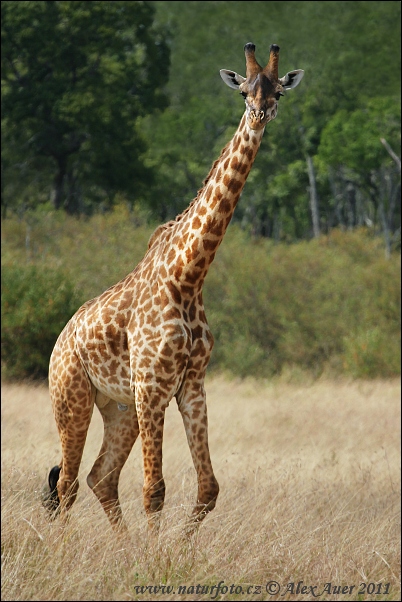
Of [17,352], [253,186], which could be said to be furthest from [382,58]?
[17,352]

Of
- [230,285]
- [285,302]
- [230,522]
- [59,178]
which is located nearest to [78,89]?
[59,178]

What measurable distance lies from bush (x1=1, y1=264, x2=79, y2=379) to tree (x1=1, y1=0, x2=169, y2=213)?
18834mm

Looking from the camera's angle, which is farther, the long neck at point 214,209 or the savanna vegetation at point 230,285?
the savanna vegetation at point 230,285

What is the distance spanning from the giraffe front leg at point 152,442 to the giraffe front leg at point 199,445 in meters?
0.16

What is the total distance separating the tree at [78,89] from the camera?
1462 inches

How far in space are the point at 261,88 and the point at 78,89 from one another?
109ft

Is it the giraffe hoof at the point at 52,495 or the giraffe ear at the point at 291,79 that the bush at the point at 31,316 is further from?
the giraffe ear at the point at 291,79

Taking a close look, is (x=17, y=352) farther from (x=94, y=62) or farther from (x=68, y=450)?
(x=94, y=62)

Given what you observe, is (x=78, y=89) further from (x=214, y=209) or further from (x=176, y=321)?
(x=176, y=321)

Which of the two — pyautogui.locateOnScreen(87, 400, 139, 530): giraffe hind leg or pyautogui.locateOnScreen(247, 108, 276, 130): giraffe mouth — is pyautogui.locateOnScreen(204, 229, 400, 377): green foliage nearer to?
pyautogui.locateOnScreen(87, 400, 139, 530): giraffe hind leg

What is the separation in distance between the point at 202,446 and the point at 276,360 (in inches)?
698

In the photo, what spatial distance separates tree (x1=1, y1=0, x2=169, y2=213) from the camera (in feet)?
122

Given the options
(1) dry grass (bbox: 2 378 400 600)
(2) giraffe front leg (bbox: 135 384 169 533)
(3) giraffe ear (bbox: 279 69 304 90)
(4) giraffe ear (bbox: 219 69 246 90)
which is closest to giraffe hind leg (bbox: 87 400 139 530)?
(1) dry grass (bbox: 2 378 400 600)

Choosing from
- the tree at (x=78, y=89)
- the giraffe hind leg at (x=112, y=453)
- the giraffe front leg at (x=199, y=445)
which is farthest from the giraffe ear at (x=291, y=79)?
the tree at (x=78, y=89)
